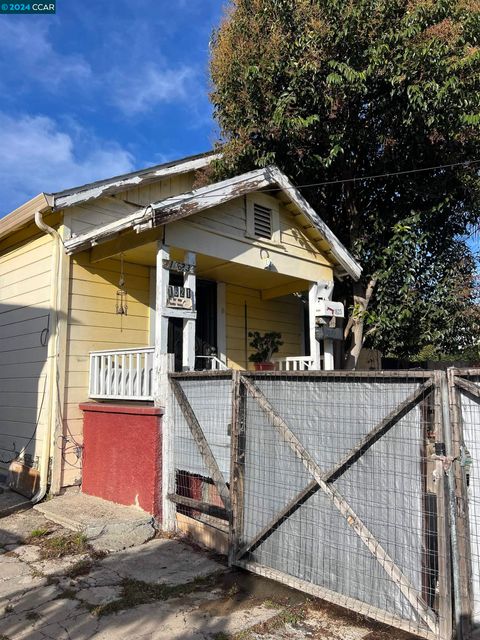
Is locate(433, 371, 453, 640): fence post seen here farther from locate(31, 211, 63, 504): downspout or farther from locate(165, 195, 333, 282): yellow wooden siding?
locate(31, 211, 63, 504): downspout

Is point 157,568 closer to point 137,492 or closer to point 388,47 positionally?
point 137,492

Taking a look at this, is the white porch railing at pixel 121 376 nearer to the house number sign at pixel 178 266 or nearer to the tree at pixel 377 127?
the house number sign at pixel 178 266

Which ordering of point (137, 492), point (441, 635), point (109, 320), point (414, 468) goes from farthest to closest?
point (109, 320)
point (137, 492)
point (414, 468)
point (441, 635)

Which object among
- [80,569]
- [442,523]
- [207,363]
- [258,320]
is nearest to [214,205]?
[207,363]

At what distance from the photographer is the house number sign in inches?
240

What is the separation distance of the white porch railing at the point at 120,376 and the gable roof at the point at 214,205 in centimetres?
150

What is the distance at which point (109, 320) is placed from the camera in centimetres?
738

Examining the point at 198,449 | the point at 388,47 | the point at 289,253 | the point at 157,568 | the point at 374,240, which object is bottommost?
the point at 157,568

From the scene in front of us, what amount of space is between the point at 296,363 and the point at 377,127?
14.5 ft

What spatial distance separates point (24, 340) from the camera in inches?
293

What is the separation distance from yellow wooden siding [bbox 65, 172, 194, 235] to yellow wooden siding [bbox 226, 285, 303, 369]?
2.09 m

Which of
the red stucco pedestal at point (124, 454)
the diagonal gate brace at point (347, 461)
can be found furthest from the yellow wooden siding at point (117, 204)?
the diagonal gate brace at point (347, 461)

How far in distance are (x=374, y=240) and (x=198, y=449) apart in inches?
242

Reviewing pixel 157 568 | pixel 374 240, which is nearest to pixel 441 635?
pixel 157 568
